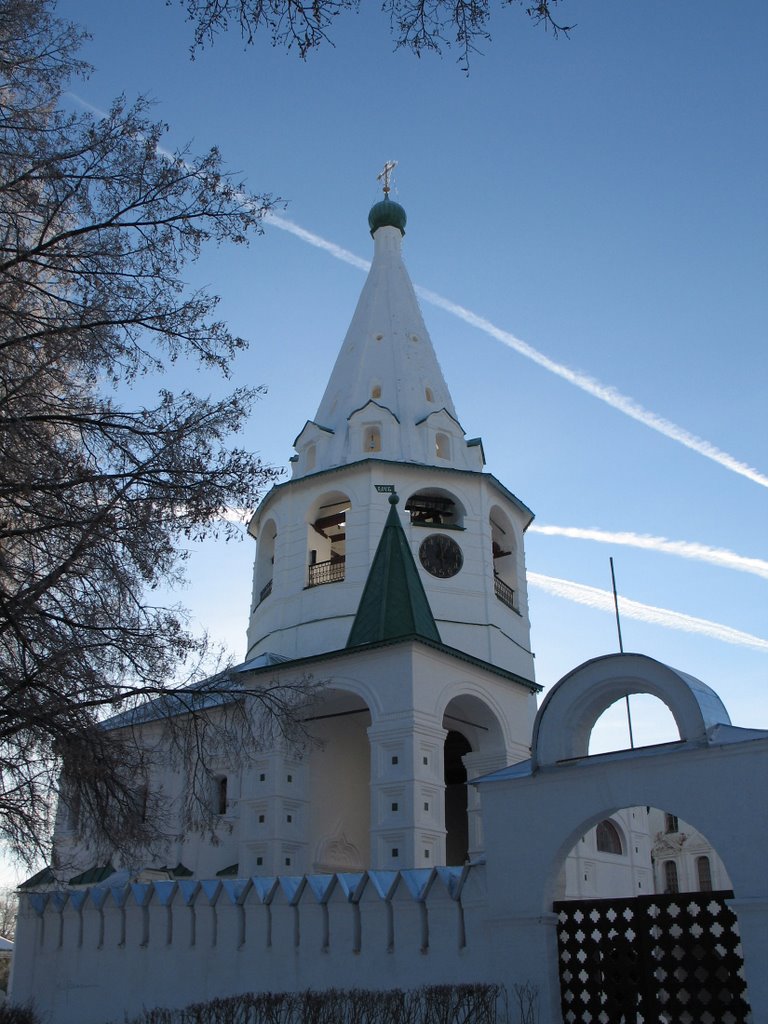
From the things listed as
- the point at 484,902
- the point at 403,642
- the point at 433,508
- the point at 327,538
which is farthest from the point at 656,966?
the point at 327,538

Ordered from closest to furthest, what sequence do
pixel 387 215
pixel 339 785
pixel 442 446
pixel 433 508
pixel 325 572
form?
1. pixel 339 785
2. pixel 325 572
3. pixel 433 508
4. pixel 442 446
5. pixel 387 215

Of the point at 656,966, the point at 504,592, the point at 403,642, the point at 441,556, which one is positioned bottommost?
the point at 656,966

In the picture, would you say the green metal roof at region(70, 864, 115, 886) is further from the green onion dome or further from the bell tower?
the green onion dome

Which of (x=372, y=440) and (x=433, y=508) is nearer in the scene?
(x=433, y=508)

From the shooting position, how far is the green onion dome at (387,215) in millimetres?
27297

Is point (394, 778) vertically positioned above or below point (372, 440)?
below

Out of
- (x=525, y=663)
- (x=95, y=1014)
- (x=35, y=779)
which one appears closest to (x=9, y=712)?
(x=35, y=779)

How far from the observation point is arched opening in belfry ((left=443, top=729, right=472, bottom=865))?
21.3 m

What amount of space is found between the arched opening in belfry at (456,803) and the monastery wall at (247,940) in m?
8.90

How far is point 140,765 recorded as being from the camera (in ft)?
30.2

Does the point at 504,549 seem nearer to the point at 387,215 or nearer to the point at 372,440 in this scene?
the point at 372,440

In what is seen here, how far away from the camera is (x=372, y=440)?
22500 mm

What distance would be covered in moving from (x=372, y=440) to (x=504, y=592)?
15.2 feet

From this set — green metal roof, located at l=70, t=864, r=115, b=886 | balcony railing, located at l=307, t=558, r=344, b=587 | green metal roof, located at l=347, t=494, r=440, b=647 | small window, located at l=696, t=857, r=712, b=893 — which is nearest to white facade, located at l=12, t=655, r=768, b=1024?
green metal roof, located at l=70, t=864, r=115, b=886
